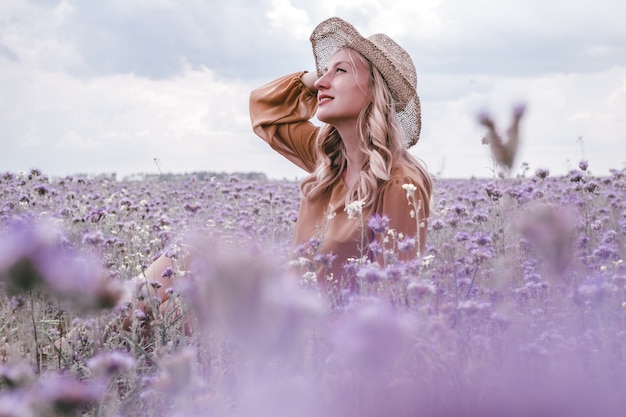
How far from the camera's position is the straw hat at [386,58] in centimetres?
346

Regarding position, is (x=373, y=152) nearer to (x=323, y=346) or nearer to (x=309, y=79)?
(x=309, y=79)

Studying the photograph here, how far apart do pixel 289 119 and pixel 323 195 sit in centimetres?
71

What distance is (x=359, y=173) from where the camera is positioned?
3508 mm

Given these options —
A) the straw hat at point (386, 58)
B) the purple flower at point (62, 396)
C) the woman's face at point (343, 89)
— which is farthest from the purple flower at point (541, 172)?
the purple flower at point (62, 396)

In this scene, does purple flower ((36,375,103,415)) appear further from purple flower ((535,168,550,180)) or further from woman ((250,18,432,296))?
purple flower ((535,168,550,180))

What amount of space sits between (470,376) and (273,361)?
25.0 inches

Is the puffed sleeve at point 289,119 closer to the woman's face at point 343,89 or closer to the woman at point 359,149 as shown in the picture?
the woman at point 359,149

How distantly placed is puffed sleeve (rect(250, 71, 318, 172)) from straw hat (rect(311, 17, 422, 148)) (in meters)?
0.36

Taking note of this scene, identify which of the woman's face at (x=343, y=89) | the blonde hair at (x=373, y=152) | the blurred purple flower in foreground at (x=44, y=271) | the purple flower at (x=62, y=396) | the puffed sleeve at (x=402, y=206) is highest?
the woman's face at (x=343, y=89)

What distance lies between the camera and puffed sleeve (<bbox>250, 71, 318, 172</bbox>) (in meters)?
4.23

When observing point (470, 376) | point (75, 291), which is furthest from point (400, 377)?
point (75, 291)

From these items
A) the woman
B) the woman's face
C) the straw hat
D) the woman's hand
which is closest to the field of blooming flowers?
the woman

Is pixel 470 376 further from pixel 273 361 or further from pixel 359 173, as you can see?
pixel 359 173

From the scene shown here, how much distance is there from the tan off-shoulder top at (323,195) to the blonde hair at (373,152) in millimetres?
47
